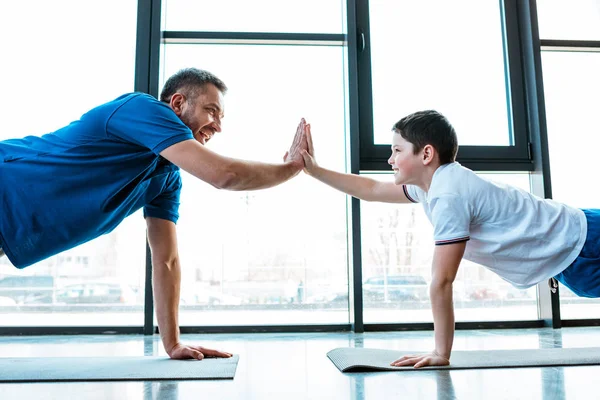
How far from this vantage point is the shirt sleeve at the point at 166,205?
1.67 metres

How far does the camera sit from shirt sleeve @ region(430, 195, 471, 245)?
57.1 inches

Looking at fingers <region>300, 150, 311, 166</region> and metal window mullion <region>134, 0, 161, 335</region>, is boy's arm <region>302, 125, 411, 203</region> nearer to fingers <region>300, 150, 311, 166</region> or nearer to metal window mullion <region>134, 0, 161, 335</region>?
fingers <region>300, 150, 311, 166</region>

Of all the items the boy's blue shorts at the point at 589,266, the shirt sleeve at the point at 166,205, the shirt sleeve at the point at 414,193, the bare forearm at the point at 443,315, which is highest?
the shirt sleeve at the point at 414,193

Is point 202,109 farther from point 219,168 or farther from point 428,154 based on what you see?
point 428,154

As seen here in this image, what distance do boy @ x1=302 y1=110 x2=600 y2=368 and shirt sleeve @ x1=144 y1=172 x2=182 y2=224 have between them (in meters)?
0.71

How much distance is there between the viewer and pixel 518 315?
9.00 feet

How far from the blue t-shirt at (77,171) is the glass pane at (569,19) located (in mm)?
2453

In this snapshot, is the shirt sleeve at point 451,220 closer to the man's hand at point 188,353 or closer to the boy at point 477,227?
the boy at point 477,227

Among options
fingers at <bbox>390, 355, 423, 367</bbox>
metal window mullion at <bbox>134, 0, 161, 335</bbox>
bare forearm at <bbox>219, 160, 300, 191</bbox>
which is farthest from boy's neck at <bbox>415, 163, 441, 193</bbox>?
metal window mullion at <bbox>134, 0, 161, 335</bbox>

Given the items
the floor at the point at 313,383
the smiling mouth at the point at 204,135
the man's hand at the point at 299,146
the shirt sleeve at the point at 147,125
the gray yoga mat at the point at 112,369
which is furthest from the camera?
the man's hand at the point at 299,146

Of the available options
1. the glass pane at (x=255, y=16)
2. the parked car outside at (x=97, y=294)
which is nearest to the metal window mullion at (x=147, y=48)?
the glass pane at (x=255, y=16)

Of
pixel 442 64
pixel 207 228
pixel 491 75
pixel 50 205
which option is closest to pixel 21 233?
pixel 50 205

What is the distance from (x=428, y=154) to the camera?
1.64 meters

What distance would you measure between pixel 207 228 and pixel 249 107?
66 cm
